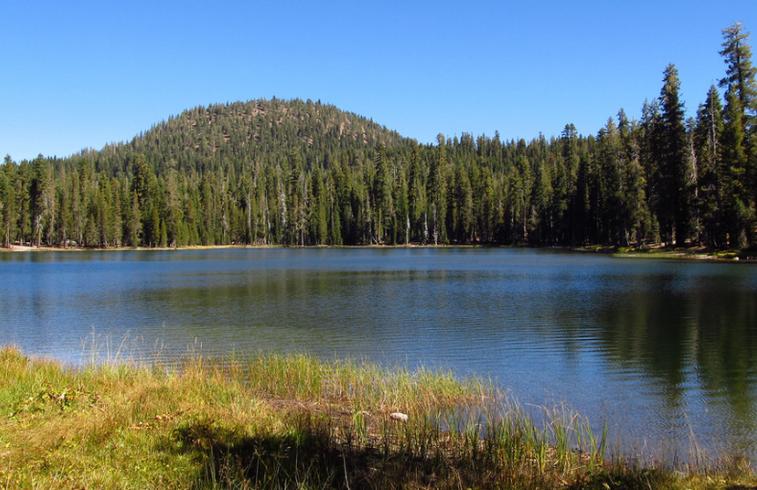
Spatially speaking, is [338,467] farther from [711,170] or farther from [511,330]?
[711,170]

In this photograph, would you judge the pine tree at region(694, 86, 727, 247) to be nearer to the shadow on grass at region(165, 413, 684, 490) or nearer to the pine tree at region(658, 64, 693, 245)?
the pine tree at region(658, 64, 693, 245)

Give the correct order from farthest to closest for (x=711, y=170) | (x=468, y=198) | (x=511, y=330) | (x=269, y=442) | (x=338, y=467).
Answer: (x=468, y=198)
(x=711, y=170)
(x=511, y=330)
(x=269, y=442)
(x=338, y=467)

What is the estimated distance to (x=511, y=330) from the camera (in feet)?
A: 75.7

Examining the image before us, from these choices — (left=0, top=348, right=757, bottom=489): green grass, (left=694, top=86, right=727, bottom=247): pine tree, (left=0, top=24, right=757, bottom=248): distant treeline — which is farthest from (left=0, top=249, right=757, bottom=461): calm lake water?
(left=0, top=24, right=757, bottom=248): distant treeline

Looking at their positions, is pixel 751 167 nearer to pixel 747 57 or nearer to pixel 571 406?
pixel 747 57

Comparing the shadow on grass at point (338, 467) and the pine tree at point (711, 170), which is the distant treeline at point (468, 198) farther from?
the shadow on grass at point (338, 467)

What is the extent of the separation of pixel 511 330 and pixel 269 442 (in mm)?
16067

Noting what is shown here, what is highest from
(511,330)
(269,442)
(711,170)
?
(711,170)

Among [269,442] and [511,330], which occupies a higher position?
[269,442]

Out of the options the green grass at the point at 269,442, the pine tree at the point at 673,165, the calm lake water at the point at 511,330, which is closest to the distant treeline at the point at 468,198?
the pine tree at the point at 673,165

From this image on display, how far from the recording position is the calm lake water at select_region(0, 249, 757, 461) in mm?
13352

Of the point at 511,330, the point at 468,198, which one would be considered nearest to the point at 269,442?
the point at 511,330

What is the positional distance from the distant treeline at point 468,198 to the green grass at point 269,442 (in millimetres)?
52009

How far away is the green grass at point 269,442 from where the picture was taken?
711cm
